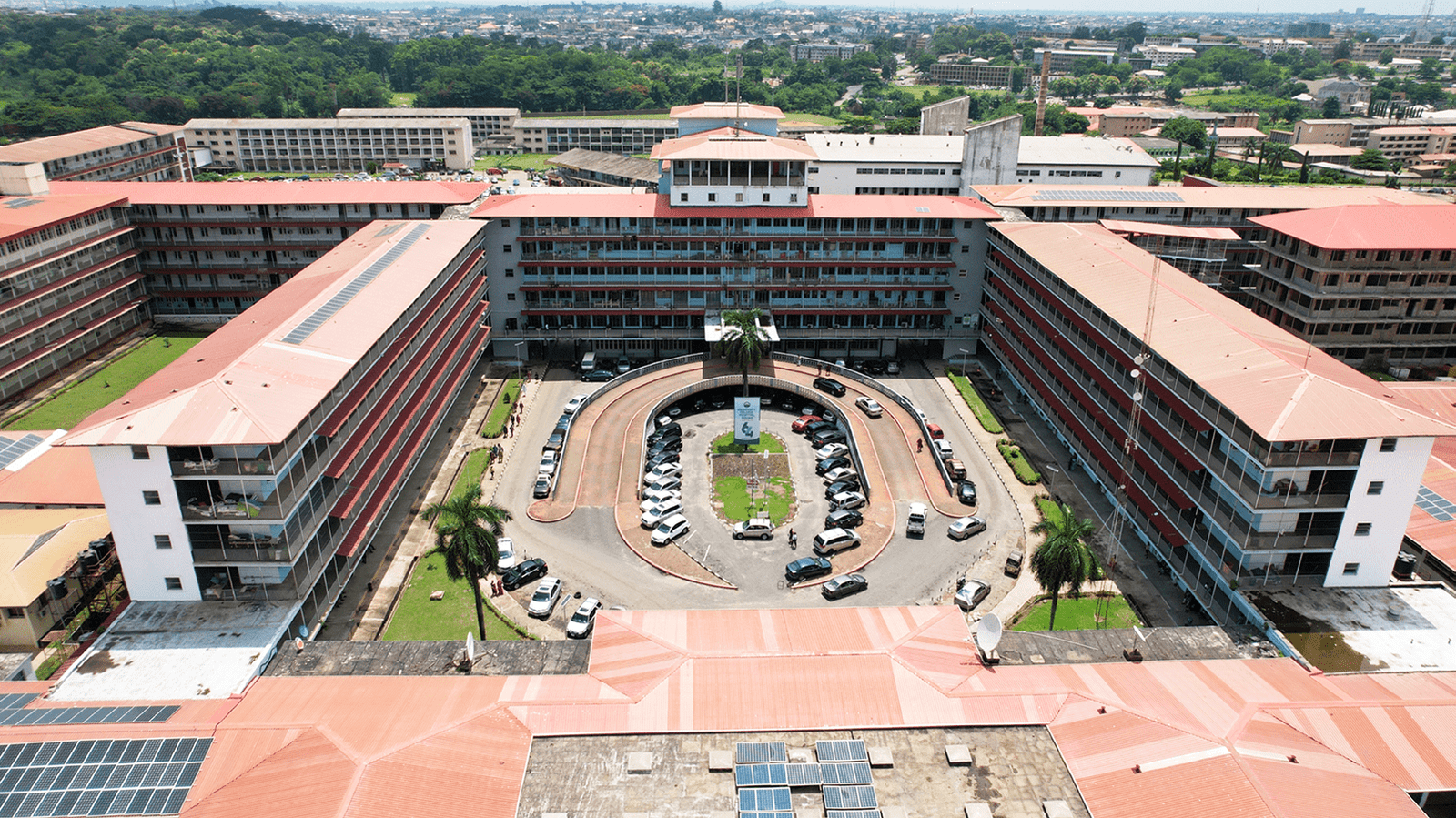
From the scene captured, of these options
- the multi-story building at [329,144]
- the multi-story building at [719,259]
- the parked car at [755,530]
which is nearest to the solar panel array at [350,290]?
the multi-story building at [719,259]

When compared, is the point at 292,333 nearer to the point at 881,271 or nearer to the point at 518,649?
the point at 518,649

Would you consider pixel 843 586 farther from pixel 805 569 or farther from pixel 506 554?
pixel 506 554

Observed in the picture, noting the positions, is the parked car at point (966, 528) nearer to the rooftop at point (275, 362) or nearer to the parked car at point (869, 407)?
the parked car at point (869, 407)

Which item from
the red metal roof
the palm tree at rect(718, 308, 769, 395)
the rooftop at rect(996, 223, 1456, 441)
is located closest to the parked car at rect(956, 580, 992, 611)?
the rooftop at rect(996, 223, 1456, 441)

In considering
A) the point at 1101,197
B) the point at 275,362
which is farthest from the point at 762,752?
the point at 1101,197

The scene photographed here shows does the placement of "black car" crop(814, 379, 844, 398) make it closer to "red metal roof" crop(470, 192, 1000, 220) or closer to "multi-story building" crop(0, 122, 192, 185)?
"red metal roof" crop(470, 192, 1000, 220)

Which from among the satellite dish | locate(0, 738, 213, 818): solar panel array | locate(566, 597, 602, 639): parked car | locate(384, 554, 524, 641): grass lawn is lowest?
locate(384, 554, 524, 641): grass lawn

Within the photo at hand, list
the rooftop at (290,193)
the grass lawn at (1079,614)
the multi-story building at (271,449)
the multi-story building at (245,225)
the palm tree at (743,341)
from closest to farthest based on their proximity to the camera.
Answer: the multi-story building at (271,449), the grass lawn at (1079,614), the palm tree at (743,341), the rooftop at (290,193), the multi-story building at (245,225)
